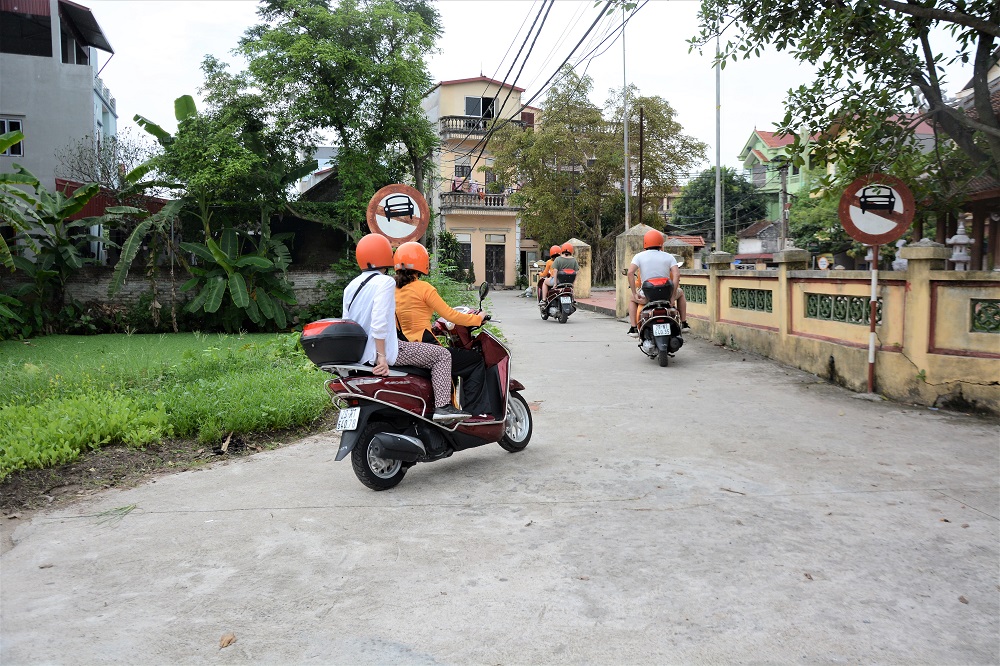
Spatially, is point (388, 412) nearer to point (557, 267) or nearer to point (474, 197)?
point (557, 267)

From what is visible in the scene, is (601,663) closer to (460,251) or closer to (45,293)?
(45,293)

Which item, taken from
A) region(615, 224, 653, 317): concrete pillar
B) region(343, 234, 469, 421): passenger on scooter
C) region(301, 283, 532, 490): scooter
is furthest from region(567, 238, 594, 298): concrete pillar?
region(343, 234, 469, 421): passenger on scooter

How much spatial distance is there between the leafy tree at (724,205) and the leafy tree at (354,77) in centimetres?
4114

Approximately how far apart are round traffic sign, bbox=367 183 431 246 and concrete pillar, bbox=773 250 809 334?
490cm

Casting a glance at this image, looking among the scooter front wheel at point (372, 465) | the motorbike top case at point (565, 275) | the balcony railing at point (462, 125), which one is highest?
the balcony railing at point (462, 125)

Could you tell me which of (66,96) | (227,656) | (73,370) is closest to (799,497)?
(227,656)

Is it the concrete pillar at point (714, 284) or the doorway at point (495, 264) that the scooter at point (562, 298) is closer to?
the concrete pillar at point (714, 284)

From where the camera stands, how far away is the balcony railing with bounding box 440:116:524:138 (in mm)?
42528

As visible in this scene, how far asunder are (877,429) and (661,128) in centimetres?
3387

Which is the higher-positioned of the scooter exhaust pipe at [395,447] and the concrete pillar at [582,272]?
the concrete pillar at [582,272]

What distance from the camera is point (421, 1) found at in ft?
86.1

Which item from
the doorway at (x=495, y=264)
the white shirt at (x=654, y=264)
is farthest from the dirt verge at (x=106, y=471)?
the doorway at (x=495, y=264)

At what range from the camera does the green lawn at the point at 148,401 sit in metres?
5.67

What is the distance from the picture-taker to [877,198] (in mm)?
7879
